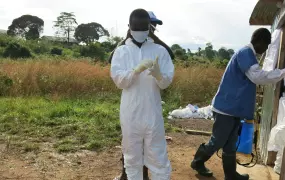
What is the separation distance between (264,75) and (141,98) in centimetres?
124

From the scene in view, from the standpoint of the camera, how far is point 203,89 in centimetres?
1072

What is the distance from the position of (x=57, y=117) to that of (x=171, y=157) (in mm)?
3122

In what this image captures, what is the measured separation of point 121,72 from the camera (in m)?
2.73

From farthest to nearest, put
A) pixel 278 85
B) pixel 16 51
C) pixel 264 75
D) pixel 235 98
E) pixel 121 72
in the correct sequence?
pixel 16 51
pixel 278 85
pixel 235 98
pixel 264 75
pixel 121 72

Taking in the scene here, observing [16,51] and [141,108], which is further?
[16,51]

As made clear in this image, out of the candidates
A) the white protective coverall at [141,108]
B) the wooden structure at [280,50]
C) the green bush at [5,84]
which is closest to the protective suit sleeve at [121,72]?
the white protective coverall at [141,108]

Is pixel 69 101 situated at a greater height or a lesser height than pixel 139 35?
lesser

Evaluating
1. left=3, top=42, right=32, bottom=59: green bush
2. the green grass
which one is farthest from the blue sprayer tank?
left=3, top=42, right=32, bottom=59: green bush

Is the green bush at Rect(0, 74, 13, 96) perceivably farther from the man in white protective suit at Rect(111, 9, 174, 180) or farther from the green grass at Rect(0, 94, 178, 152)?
the man in white protective suit at Rect(111, 9, 174, 180)

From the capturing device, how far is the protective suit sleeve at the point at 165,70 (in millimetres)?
2725

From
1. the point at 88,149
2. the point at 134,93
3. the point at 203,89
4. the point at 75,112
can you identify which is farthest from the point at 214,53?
the point at 134,93

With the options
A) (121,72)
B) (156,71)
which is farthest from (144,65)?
(121,72)

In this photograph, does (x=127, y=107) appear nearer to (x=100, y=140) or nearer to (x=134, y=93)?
(x=134, y=93)

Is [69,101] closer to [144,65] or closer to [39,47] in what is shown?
[144,65]
